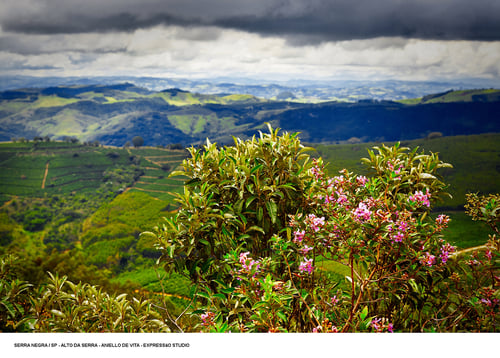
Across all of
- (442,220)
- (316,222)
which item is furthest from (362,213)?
(442,220)

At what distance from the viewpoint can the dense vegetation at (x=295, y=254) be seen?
200 cm

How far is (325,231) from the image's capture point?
6.85 ft

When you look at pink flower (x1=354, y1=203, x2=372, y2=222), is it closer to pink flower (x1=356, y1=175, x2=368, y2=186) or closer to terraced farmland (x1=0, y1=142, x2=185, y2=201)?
pink flower (x1=356, y1=175, x2=368, y2=186)

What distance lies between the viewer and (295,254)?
2.16 meters

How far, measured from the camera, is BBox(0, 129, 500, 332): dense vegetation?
200 cm

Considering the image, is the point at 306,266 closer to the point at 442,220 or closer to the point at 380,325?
the point at 380,325

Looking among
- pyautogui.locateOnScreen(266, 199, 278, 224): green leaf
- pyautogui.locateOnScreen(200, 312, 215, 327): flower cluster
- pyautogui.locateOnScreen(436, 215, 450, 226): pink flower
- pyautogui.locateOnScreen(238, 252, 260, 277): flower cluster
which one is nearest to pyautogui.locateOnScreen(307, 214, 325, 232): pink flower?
pyautogui.locateOnScreen(266, 199, 278, 224): green leaf

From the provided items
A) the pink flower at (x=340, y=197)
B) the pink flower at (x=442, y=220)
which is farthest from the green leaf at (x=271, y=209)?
the pink flower at (x=442, y=220)

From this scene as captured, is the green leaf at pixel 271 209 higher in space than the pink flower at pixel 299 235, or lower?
higher

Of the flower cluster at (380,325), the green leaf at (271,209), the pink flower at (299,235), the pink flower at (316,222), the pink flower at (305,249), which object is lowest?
the flower cluster at (380,325)

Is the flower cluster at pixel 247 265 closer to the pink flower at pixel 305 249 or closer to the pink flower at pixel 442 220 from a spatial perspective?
the pink flower at pixel 305 249
